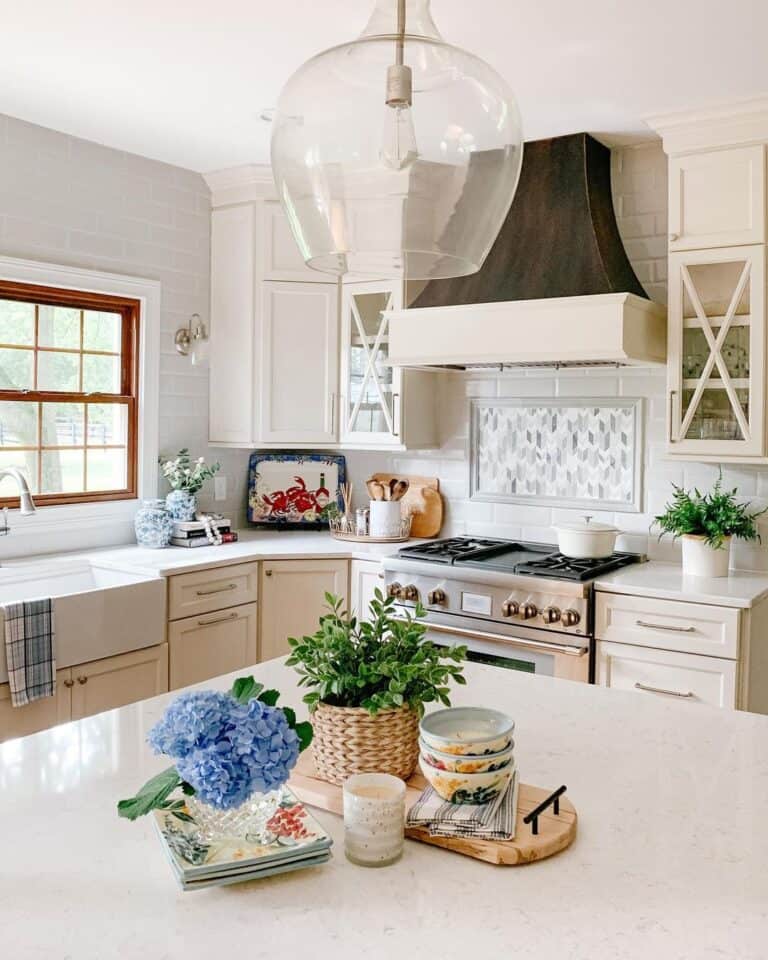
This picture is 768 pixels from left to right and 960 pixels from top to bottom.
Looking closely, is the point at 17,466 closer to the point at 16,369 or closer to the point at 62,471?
the point at 62,471

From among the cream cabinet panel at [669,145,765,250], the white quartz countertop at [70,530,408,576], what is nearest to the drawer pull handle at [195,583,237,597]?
the white quartz countertop at [70,530,408,576]

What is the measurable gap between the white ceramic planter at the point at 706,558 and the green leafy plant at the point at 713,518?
20 mm

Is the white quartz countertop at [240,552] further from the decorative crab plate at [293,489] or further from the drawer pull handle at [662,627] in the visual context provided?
the drawer pull handle at [662,627]

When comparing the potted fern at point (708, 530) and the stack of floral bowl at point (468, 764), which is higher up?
the potted fern at point (708, 530)

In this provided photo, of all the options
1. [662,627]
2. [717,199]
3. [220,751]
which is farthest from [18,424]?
[220,751]

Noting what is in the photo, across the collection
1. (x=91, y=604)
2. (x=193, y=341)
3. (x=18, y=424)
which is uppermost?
(x=193, y=341)

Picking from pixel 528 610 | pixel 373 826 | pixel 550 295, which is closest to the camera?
pixel 373 826

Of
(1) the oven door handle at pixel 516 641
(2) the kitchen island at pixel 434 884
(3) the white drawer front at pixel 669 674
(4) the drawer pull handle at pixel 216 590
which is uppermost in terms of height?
(2) the kitchen island at pixel 434 884

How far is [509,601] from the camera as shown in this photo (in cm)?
338

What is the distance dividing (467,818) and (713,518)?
245cm

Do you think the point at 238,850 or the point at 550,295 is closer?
the point at 238,850

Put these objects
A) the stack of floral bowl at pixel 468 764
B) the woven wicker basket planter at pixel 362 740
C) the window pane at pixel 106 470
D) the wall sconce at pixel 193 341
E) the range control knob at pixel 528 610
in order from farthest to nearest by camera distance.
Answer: the wall sconce at pixel 193 341 → the window pane at pixel 106 470 → the range control knob at pixel 528 610 → the woven wicker basket planter at pixel 362 740 → the stack of floral bowl at pixel 468 764

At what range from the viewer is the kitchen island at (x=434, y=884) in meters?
1.01

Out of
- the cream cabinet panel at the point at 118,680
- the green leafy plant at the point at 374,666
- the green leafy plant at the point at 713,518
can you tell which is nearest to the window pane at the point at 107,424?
the cream cabinet panel at the point at 118,680
